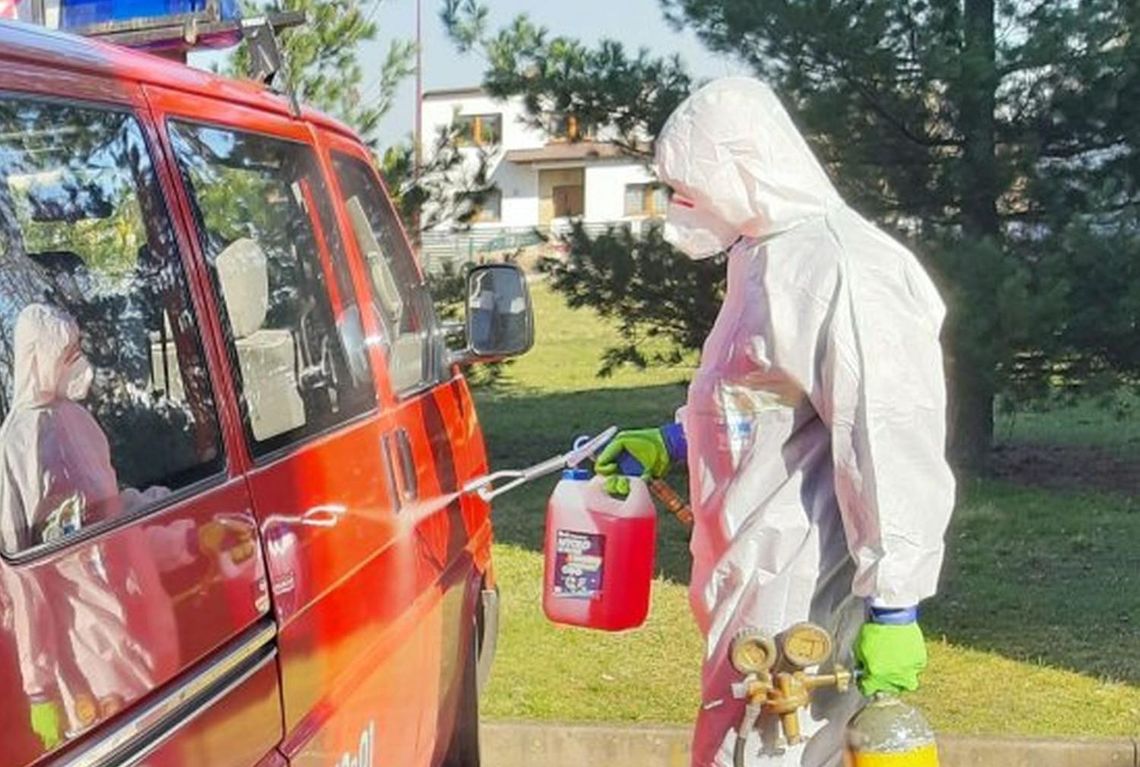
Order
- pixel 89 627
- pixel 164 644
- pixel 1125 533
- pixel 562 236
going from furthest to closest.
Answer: pixel 562 236 → pixel 1125 533 → pixel 164 644 → pixel 89 627

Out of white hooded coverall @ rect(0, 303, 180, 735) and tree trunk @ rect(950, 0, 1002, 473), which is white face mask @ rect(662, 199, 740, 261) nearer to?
white hooded coverall @ rect(0, 303, 180, 735)

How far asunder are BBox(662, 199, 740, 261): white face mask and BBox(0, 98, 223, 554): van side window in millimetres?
1121

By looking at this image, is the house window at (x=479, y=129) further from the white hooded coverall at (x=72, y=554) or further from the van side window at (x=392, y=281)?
the white hooded coverall at (x=72, y=554)

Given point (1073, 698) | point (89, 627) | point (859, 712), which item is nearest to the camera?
point (89, 627)

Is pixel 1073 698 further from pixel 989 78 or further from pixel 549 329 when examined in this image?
pixel 549 329

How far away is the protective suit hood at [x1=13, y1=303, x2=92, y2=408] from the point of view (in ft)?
6.21

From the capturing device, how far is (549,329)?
75.9 ft

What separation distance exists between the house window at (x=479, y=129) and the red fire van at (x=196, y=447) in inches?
247

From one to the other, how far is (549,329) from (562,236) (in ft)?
44.4

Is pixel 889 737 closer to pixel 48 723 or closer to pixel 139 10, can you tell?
pixel 48 723

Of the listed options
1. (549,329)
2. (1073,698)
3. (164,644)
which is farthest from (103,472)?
(549,329)

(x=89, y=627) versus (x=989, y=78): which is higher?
(x=989, y=78)

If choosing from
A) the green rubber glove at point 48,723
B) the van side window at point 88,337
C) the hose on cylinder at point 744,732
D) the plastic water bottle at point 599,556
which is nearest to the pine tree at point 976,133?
the plastic water bottle at point 599,556

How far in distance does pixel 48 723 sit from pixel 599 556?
6.12ft
